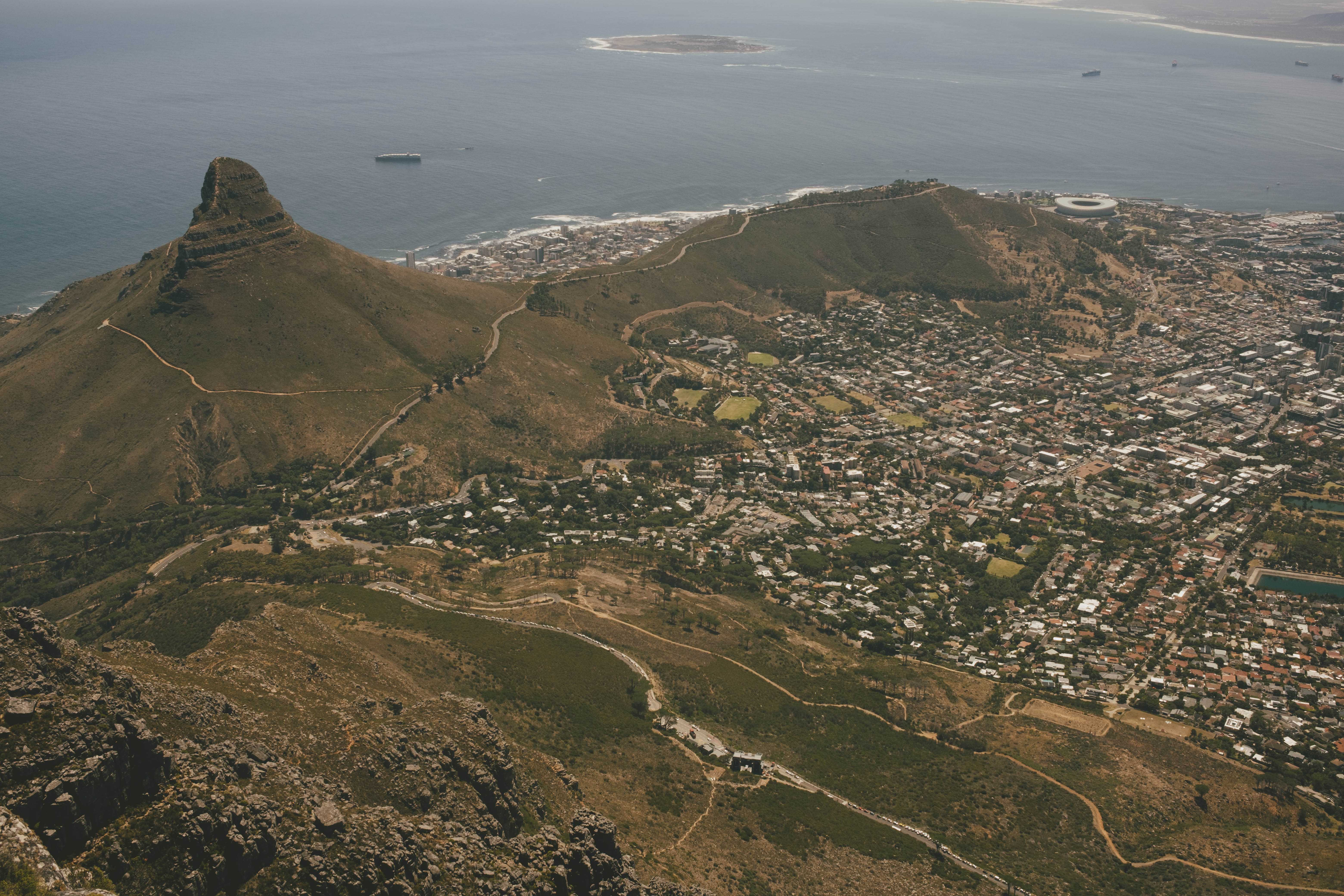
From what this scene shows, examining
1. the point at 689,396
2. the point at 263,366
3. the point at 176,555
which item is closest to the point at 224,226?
the point at 263,366

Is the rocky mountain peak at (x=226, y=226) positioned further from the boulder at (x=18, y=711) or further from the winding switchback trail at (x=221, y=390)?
the boulder at (x=18, y=711)

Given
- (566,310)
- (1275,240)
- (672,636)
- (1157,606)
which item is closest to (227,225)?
(566,310)

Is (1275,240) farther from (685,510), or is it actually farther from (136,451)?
(136,451)

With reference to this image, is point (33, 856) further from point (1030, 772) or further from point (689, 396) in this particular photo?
point (689, 396)

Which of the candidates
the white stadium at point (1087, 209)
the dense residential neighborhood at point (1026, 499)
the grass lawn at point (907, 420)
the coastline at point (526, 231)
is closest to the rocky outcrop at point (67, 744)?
the dense residential neighborhood at point (1026, 499)

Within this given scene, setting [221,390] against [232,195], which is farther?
[232,195]

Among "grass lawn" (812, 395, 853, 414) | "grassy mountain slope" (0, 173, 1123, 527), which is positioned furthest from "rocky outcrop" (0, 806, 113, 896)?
"grass lawn" (812, 395, 853, 414)
